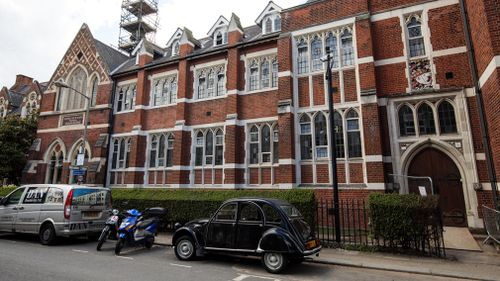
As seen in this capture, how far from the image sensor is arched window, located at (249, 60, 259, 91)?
15863mm

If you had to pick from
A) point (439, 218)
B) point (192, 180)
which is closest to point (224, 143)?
point (192, 180)

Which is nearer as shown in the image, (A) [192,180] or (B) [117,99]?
(A) [192,180]

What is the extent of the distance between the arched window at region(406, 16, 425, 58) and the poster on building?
50cm

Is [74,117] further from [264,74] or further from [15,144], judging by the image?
[264,74]

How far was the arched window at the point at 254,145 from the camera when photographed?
1505cm

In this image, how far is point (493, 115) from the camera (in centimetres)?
948

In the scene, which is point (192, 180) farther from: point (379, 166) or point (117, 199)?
point (379, 166)

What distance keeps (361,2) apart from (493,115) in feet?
24.0

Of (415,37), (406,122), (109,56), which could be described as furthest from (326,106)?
(109,56)

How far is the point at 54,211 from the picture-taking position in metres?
9.25

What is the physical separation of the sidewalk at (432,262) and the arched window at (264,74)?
385 inches

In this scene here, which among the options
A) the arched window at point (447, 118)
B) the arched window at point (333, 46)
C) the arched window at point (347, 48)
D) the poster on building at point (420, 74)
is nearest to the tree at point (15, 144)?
the arched window at point (333, 46)

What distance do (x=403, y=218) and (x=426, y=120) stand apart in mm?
5517

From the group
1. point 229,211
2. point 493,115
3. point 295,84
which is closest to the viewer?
point 229,211
